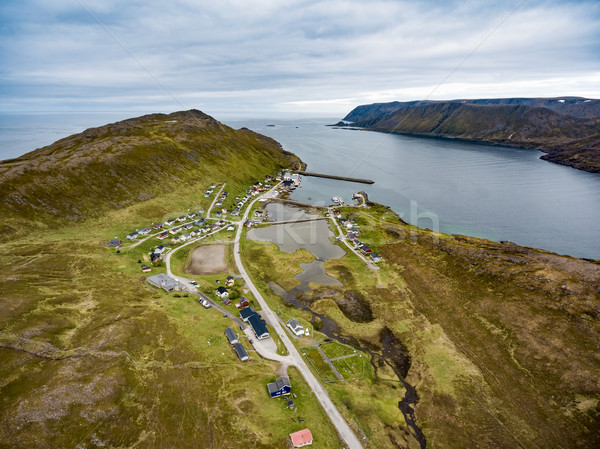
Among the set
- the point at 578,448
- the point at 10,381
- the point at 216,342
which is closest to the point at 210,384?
the point at 216,342

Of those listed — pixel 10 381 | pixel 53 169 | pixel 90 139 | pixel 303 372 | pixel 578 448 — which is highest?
pixel 90 139

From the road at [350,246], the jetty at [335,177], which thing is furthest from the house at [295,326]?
the jetty at [335,177]

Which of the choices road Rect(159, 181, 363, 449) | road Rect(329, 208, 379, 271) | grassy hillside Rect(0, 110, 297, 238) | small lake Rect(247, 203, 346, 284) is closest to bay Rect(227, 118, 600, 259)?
road Rect(329, 208, 379, 271)

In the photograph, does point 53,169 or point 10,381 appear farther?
point 53,169

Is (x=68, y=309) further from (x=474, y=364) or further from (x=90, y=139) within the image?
(x=90, y=139)

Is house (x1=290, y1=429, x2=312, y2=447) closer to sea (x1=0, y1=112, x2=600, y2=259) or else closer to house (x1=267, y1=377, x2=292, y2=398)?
house (x1=267, y1=377, x2=292, y2=398)

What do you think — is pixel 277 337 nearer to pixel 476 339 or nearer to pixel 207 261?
pixel 207 261

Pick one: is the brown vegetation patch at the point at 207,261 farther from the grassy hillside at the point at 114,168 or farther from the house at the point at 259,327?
the grassy hillside at the point at 114,168
